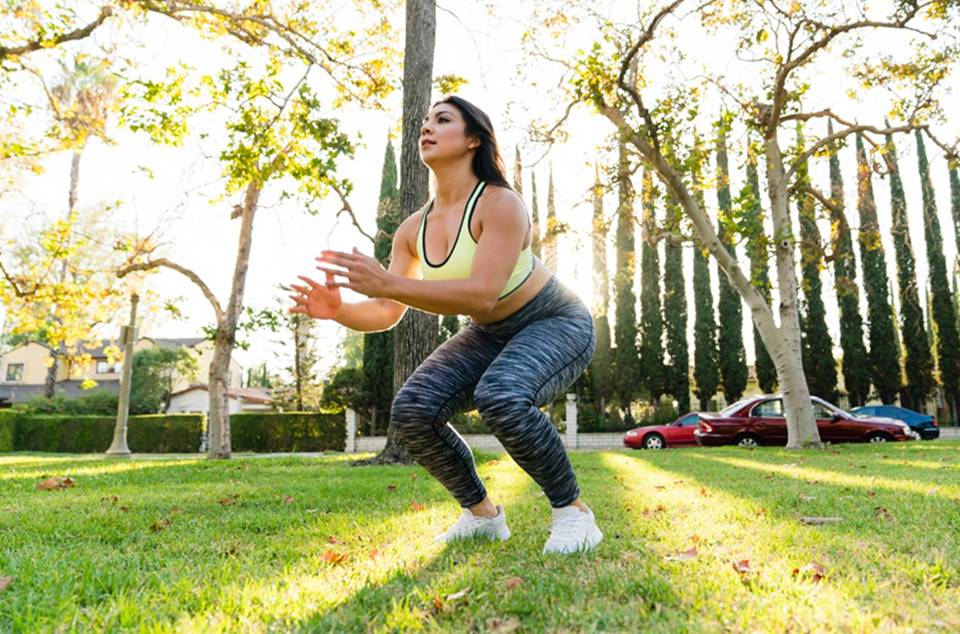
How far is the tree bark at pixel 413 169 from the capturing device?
28.3 ft

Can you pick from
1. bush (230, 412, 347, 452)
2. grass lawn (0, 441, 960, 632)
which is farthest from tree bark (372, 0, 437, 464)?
bush (230, 412, 347, 452)

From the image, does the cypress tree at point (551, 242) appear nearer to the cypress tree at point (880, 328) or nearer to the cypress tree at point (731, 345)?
the cypress tree at point (731, 345)

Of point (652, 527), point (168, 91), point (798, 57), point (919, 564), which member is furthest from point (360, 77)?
point (919, 564)

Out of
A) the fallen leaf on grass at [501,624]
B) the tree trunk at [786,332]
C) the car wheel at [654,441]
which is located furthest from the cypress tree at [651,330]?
the fallen leaf on grass at [501,624]

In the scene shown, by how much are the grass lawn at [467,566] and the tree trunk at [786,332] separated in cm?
944

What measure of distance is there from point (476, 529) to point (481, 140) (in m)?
1.76

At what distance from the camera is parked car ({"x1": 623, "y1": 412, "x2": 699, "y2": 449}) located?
68.4ft

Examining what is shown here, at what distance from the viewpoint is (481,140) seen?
9.84ft

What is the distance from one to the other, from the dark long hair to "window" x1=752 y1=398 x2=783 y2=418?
17.0 metres

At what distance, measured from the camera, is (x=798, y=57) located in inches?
500

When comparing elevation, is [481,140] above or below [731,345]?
below

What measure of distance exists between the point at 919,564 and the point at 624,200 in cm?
1323

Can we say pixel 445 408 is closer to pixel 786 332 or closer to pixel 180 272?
pixel 786 332

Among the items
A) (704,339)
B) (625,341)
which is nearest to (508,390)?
(625,341)
